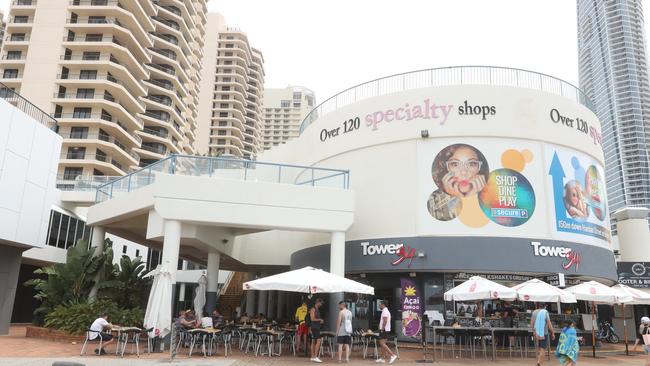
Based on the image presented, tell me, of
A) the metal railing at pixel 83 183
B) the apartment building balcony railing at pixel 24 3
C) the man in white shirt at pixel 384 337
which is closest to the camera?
the man in white shirt at pixel 384 337

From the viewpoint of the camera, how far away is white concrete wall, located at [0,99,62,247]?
18562 millimetres

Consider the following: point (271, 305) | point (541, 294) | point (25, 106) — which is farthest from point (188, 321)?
point (271, 305)

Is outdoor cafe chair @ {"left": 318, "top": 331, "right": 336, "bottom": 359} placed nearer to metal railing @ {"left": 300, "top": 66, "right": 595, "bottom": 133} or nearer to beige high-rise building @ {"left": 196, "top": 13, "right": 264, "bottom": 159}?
metal railing @ {"left": 300, "top": 66, "right": 595, "bottom": 133}

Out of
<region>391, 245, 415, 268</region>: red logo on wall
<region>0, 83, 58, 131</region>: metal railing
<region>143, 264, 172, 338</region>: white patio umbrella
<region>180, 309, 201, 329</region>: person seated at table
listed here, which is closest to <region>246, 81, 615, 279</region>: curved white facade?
<region>391, 245, 415, 268</region>: red logo on wall

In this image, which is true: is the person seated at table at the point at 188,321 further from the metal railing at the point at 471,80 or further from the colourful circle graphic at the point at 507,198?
the metal railing at the point at 471,80

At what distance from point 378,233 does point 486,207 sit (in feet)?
14.1

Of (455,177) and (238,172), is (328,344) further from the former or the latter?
(455,177)

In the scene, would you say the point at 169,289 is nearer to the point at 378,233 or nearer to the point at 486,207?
the point at 378,233

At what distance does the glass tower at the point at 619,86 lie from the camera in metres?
88.5

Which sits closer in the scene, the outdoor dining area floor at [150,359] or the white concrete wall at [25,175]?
the outdoor dining area floor at [150,359]

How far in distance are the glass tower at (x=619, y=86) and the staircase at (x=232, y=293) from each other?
251 ft

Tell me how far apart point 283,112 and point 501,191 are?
5504 inches

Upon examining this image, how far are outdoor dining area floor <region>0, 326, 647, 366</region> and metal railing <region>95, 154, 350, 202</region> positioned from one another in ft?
19.4

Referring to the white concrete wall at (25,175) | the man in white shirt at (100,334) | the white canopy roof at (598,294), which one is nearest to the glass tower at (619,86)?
the white canopy roof at (598,294)
